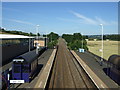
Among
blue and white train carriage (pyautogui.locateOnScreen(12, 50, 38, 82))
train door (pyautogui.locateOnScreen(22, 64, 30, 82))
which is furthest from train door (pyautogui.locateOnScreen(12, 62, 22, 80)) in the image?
train door (pyautogui.locateOnScreen(22, 64, 30, 82))

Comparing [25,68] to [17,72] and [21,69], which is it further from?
[17,72]

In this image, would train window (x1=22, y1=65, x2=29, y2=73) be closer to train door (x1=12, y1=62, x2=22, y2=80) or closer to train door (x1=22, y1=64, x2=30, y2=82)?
train door (x1=22, y1=64, x2=30, y2=82)

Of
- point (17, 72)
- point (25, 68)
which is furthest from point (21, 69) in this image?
point (17, 72)

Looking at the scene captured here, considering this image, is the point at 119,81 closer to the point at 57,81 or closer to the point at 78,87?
the point at 78,87

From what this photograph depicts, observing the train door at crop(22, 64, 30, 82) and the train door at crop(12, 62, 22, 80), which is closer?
the train door at crop(12, 62, 22, 80)

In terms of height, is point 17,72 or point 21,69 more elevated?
point 21,69

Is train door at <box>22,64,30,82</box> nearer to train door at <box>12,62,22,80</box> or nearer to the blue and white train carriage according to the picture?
the blue and white train carriage

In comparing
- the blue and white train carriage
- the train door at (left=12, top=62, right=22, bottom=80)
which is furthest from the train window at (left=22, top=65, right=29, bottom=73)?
the train door at (left=12, top=62, right=22, bottom=80)

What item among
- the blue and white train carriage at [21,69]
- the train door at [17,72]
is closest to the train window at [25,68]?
the blue and white train carriage at [21,69]

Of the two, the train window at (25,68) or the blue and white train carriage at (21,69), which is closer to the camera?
the blue and white train carriage at (21,69)

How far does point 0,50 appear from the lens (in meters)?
31.3

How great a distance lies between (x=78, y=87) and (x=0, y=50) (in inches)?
708

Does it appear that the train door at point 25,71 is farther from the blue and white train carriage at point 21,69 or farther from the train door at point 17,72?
the train door at point 17,72

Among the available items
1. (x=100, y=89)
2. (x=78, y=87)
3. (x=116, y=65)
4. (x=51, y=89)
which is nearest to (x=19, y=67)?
(x=51, y=89)
